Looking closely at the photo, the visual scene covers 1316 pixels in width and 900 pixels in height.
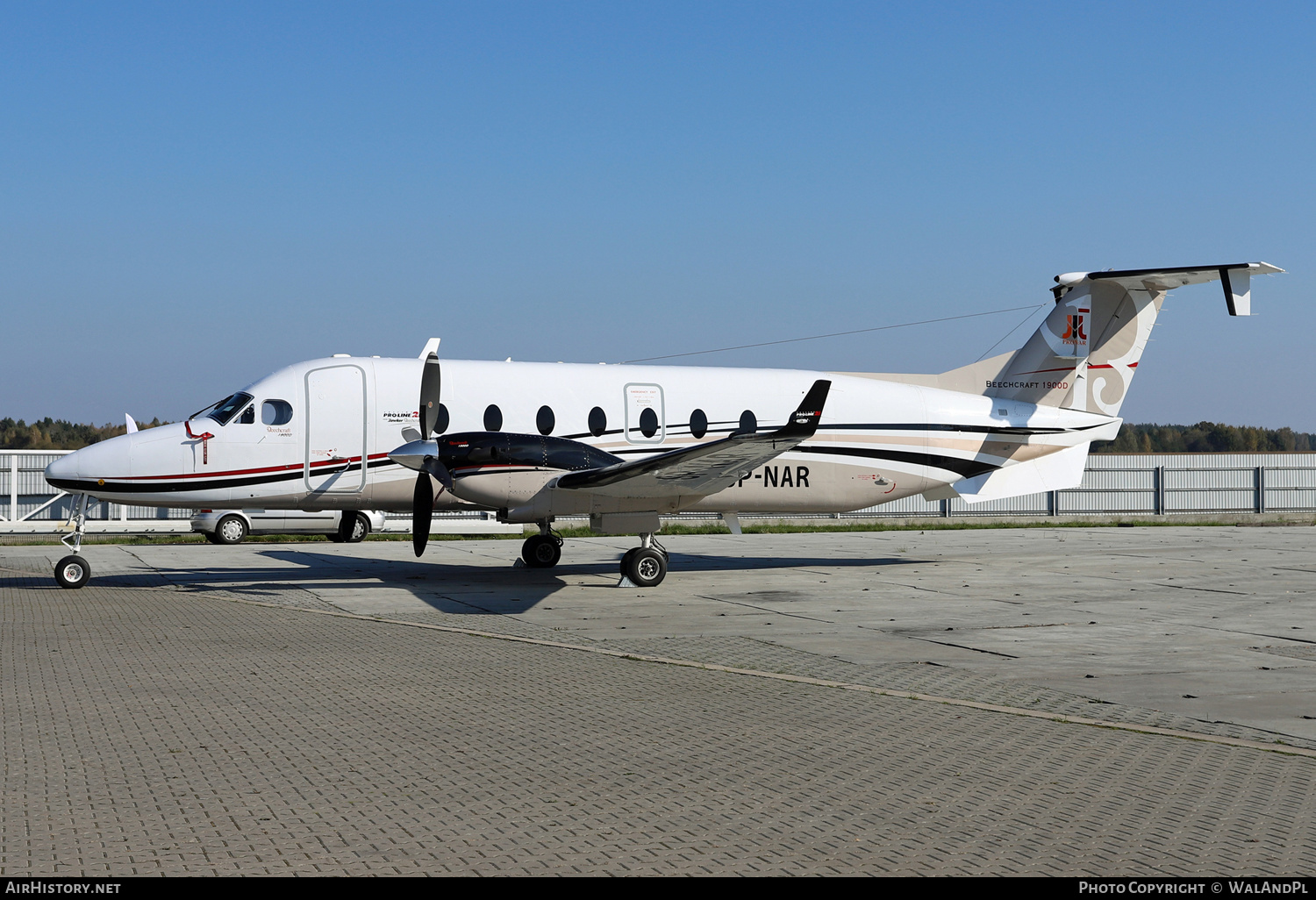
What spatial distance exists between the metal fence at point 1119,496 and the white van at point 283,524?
21.6ft

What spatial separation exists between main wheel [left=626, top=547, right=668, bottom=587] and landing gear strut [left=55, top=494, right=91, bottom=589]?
8332 mm

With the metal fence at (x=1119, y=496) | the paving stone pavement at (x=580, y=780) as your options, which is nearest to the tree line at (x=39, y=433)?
the metal fence at (x=1119, y=496)

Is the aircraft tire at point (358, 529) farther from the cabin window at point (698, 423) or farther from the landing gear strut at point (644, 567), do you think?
the landing gear strut at point (644, 567)

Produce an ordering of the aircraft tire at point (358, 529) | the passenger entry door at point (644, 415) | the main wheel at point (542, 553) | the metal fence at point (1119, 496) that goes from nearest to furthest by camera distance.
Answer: the passenger entry door at point (644, 415) → the main wheel at point (542, 553) → the aircraft tire at point (358, 529) → the metal fence at point (1119, 496)

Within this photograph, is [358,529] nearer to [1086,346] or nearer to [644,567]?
[644,567]

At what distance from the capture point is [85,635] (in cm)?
1186

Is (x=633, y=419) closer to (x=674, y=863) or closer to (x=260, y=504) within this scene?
(x=260, y=504)

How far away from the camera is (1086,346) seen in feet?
67.4

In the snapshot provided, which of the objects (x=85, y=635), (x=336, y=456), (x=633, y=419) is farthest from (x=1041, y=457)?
(x=85, y=635)

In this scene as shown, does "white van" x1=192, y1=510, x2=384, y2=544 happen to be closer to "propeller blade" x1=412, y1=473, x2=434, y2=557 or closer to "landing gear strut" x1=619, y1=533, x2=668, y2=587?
"propeller blade" x1=412, y1=473, x2=434, y2=557

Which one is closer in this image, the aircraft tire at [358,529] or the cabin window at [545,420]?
the cabin window at [545,420]

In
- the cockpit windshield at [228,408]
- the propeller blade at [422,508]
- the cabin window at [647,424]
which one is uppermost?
the cockpit windshield at [228,408]

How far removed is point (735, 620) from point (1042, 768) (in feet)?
22.9

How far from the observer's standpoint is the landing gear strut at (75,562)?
16312mm
